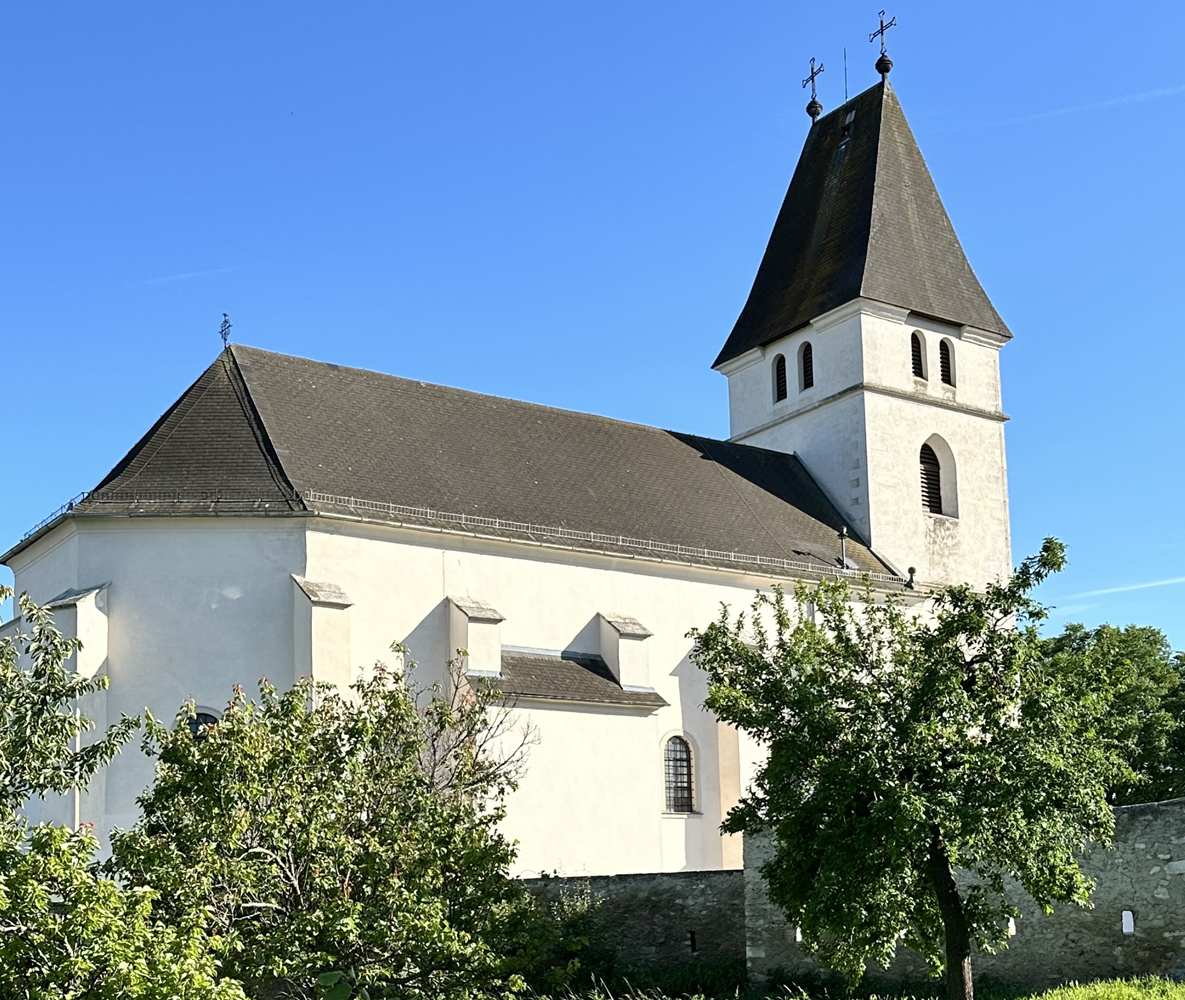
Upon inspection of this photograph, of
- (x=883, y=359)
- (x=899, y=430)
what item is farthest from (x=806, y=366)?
(x=899, y=430)

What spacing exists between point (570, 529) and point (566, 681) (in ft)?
12.0

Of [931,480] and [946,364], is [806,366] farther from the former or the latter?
[931,480]

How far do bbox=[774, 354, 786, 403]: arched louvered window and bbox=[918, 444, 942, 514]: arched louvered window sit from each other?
4.48 m

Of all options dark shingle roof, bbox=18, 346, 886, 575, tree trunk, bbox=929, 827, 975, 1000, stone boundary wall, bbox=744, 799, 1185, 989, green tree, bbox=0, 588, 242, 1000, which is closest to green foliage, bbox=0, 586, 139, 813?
green tree, bbox=0, 588, 242, 1000

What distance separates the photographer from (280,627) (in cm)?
2762

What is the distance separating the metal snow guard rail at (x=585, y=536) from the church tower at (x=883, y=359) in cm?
311

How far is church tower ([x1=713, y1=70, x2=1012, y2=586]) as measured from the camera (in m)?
39.2

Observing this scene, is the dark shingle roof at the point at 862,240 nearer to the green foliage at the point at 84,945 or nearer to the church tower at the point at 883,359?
the church tower at the point at 883,359

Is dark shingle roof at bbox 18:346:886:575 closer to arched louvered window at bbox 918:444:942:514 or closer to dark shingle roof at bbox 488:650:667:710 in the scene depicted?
dark shingle roof at bbox 488:650:667:710

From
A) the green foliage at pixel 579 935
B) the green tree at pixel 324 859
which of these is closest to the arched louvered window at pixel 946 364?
the green foliage at pixel 579 935

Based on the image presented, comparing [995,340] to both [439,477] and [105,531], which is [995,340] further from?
[105,531]

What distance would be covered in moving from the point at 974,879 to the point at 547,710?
10811 millimetres

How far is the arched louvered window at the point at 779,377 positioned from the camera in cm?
4216

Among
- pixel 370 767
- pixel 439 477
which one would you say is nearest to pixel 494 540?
pixel 439 477
